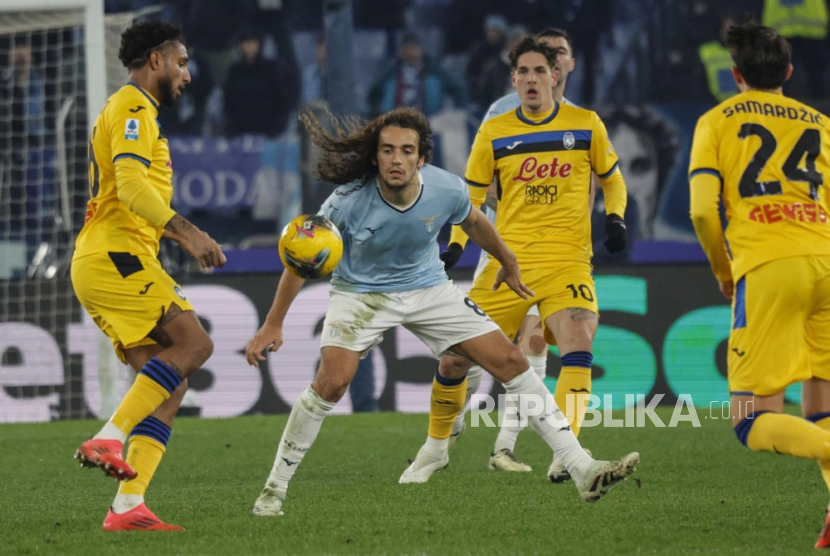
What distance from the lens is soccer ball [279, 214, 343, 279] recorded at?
547 centimetres

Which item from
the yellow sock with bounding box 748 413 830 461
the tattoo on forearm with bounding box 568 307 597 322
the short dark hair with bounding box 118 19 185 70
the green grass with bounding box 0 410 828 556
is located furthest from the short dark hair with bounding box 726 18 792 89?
the short dark hair with bounding box 118 19 185 70

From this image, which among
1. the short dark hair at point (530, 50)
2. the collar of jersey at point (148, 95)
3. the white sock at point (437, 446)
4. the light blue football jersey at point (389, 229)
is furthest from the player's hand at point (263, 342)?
the short dark hair at point (530, 50)

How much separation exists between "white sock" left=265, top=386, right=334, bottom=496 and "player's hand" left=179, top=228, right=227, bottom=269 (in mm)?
889

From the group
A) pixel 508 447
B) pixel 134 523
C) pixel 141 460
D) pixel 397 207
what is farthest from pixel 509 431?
pixel 134 523

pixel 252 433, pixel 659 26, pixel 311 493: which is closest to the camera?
pixel 311 493

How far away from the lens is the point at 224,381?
11.3m

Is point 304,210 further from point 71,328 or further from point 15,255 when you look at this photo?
point 15,255

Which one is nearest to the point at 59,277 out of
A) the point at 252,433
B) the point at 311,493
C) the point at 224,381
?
the point at 224,381

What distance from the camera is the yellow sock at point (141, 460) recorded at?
5.52 meters

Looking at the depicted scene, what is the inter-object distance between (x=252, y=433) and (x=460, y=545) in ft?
16.6

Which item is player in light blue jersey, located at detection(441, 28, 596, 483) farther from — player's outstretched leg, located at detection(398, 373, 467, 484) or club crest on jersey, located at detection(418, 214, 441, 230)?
club crest on jersey, located at detection(418, 214, 441, 230)

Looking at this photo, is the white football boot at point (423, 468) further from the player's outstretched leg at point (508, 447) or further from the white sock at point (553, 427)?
the white sock at point (553, 427)

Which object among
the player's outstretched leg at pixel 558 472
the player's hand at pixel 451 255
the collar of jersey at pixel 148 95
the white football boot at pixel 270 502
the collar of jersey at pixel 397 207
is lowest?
the player's outstretched leg at pixel 558 472

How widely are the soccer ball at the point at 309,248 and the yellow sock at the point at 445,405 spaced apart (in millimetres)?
1737
